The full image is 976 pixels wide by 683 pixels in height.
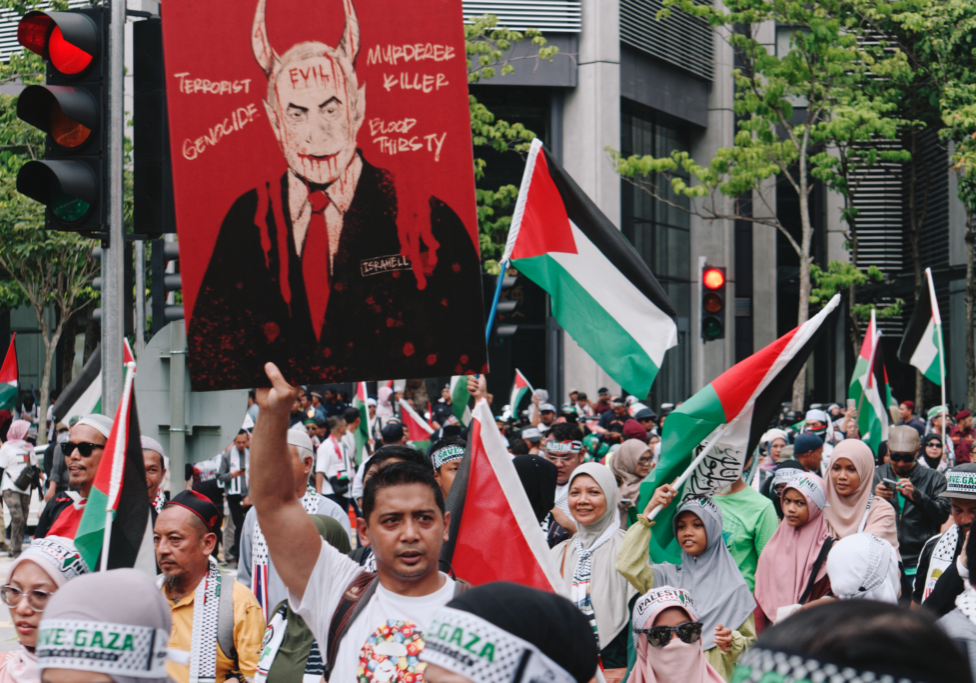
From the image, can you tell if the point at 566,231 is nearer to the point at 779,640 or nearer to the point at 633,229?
the point at 779,640

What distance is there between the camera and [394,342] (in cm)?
356

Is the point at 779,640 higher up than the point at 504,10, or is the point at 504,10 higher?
the point at 504,10

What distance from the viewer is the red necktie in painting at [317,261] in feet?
11.5

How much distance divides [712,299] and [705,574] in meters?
6.14

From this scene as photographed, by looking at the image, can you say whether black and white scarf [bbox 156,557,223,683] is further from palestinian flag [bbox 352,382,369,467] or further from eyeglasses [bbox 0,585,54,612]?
palestinian flag [bbox 352,382,369,467]

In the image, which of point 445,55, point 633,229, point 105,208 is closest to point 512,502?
point 445,55

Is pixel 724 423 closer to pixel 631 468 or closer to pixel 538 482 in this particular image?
pixel 538 482

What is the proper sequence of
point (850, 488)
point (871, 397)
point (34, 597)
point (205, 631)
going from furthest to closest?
point (871, 397), point (850, 488), point (205, 631), point (34, 597)

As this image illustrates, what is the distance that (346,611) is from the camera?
316 centimetres

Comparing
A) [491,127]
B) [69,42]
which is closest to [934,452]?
[69,42]

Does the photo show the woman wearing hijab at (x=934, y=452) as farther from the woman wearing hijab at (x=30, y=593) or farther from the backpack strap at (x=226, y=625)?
the woman wearing hijab at (x=30, y=593)

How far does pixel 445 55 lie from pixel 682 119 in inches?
1081

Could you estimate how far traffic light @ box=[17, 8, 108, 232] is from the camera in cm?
539

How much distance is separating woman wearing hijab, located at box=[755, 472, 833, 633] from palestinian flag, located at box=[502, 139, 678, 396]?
1068mm
